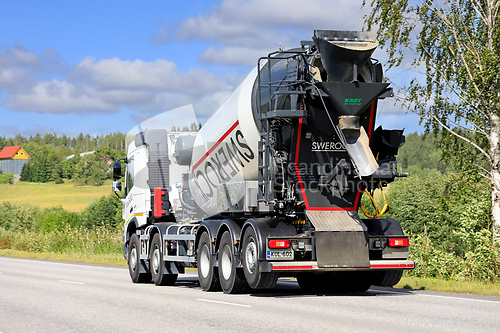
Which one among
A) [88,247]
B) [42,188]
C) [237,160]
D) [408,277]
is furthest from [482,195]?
[42,188]

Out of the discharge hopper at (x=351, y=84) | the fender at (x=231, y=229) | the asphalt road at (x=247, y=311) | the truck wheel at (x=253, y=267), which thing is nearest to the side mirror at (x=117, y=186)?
the asphalt road at (x=247, y=311)

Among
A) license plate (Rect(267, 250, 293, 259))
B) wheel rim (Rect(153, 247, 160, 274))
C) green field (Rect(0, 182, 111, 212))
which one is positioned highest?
green field (Rect(0, 182, 111, 212))

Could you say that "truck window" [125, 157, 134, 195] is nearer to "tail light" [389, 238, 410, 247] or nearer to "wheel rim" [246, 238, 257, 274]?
"wheel rim" [246, 238, 257, 274]

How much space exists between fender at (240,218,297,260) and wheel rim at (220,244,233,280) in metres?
1.10

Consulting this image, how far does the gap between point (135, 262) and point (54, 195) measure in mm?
144188

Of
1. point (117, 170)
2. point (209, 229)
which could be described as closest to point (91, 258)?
point (117, 170)

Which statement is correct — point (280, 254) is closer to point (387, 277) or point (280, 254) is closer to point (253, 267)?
point (253, 267)

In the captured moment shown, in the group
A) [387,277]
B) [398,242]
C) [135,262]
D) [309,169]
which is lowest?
[387,277]

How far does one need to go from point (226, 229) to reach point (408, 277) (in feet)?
20.2

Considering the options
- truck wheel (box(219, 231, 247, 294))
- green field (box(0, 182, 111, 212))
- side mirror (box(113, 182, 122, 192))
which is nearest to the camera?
truck wheel (box(219, 231, 247, 294))

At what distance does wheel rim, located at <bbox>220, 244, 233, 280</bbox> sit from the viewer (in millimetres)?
13006

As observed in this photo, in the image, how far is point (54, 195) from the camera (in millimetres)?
156125

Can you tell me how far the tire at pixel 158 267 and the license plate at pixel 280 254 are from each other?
18.8ft

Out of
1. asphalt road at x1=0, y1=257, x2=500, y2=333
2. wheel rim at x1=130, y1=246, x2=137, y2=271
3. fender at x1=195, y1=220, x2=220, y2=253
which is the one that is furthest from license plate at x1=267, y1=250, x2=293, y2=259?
wheel rim at x1=130, y1=246, x2=137, y2=271
